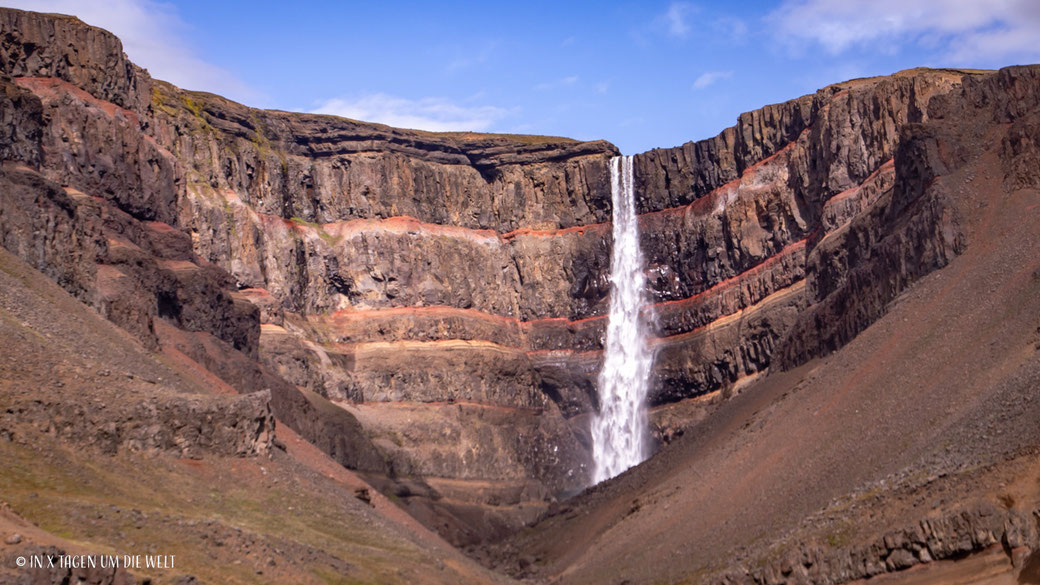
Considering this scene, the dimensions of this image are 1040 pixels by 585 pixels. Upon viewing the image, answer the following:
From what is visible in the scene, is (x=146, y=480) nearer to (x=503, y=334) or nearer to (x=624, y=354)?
(x=503, y=334)

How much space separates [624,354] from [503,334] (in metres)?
12.0

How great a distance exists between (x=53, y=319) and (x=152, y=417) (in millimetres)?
9348

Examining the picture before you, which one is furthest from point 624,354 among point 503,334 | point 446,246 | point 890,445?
point 890,445

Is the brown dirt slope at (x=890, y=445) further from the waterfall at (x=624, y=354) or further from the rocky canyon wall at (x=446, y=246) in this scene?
the waterfall at (x=624, y=354)

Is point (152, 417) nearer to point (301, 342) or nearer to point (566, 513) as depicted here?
point (566, 513)

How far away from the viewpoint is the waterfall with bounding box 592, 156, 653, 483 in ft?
382

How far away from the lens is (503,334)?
123312mm

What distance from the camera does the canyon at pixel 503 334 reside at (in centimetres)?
4712

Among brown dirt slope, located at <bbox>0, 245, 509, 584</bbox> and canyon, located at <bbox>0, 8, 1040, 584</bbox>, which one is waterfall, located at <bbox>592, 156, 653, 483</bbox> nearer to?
canyon, located at <bbox>0, 8, 1040, 584</bbox>

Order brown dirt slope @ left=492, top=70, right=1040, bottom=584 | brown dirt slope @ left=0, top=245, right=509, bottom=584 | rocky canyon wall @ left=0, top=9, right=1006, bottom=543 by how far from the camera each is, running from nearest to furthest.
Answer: brown dirt slope @ left=0, top=245, right=509, bottom=584
brown dirt slope @ left=492, top=70, right=1040, bottom=584
rocky canyon wall @ left=0, top=9, right=1006, bottom=543

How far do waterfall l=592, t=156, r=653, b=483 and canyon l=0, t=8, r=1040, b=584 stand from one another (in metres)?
1.32

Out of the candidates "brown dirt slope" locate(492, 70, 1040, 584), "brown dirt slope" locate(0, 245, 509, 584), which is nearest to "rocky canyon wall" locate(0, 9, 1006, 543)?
"brown dirt slope" locate(492, 70, 1040, 584)

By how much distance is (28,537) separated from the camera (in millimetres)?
31266

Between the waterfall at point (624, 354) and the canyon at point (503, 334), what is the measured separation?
1321 mm
